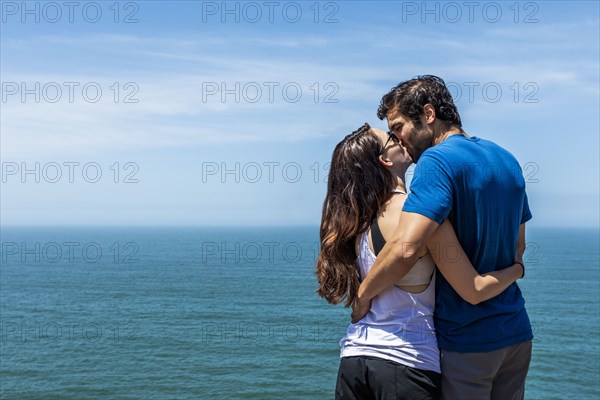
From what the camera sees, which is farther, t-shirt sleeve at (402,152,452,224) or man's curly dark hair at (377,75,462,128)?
man's curly dark hair at (377,75,462,128)

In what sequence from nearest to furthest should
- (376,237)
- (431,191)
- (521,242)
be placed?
(431,191) < (376,237) < (521,242)

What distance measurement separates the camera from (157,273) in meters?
75.0

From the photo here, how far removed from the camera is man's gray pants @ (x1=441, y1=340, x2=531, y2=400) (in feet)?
8.11

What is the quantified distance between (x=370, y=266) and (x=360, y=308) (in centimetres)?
20

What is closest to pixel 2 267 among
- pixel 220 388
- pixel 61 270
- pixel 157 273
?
pixel 61 270

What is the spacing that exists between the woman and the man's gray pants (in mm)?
58

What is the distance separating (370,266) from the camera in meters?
2.62

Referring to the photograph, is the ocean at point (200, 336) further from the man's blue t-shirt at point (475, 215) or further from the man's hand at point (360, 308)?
the man's blue t-shirt at point (475, 215)

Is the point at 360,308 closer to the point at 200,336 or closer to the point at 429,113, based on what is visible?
the point at 429,113

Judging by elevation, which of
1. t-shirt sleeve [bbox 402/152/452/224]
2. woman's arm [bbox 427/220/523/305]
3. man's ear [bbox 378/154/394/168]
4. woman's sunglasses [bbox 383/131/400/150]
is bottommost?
woman's arm [bbox 427/220/523/305]

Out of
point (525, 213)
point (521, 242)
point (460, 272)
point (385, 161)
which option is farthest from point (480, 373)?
point (385, 161)

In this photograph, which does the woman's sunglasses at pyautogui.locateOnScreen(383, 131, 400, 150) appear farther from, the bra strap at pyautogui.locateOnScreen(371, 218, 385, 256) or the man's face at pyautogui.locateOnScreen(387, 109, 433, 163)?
the bra strap at pyautogui.locateOnScreen(371, 218, 385, 256)

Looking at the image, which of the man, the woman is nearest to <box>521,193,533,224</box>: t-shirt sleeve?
the man

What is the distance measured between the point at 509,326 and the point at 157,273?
75409 mm
